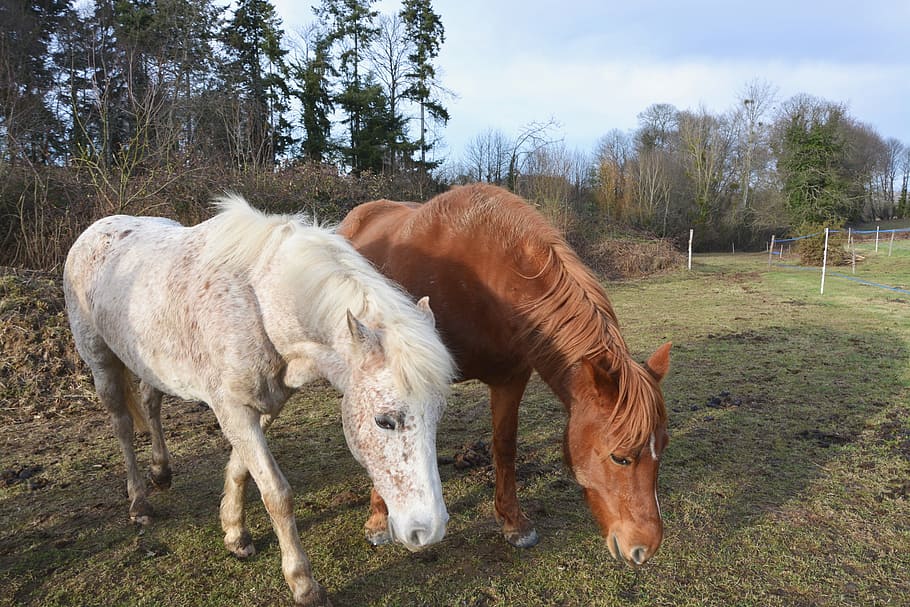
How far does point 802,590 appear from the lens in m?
2.34

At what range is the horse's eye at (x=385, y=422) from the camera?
1.74 m

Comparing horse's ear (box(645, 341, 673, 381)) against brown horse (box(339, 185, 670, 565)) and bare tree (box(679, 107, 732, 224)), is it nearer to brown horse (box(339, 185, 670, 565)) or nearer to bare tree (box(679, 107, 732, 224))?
brown horse (box(339, 185, 670, 565))

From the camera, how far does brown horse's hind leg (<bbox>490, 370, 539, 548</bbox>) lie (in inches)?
112

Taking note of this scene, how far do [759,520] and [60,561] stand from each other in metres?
3.97

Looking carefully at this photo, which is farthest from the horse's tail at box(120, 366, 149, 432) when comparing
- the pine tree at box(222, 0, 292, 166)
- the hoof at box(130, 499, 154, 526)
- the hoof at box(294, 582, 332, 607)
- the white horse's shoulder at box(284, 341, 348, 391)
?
the pine tree at box(222, 0, 292, 166)

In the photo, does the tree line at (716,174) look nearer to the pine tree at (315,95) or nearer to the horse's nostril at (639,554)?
the pine tree at (315,95)

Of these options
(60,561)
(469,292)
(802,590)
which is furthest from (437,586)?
(60,561)

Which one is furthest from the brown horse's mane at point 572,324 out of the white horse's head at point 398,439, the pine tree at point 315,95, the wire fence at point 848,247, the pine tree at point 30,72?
the pine tree at point 315,95

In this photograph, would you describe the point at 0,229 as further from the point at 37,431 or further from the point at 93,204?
the point at 37,431

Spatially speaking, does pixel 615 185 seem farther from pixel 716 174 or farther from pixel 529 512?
pixel 529 512

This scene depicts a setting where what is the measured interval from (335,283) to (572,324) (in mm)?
1102

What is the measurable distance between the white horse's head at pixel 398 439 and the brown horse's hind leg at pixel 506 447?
3.99 ft

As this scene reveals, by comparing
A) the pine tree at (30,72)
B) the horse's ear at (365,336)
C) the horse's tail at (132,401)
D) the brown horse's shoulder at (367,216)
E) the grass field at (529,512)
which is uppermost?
the pine tree at (30,72)

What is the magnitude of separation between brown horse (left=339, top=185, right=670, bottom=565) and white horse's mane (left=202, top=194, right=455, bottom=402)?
2.04ft
